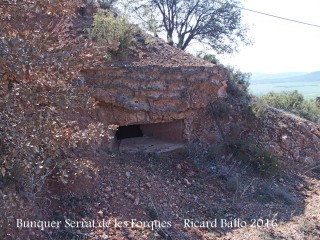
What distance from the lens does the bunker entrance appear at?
7156 millimetres

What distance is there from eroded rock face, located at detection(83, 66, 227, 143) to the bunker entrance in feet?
0.59

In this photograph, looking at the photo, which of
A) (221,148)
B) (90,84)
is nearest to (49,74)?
(90,84)

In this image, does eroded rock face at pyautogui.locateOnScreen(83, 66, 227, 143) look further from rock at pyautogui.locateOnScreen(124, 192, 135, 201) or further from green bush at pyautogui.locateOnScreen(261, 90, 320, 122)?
green bush at pyautogui.locateOnScreen(261, 90, 320, 122)

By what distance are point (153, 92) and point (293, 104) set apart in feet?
21.9

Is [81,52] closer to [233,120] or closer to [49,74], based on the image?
[49,74]

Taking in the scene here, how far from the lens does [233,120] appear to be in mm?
8320

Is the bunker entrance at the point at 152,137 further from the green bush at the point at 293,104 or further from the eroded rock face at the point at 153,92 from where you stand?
the green bush at the point at 293,104

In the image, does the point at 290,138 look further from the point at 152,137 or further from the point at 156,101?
the point at 156,101

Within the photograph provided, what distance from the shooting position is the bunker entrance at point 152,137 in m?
7.16

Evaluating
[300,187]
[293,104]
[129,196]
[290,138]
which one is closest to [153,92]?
[129,196]

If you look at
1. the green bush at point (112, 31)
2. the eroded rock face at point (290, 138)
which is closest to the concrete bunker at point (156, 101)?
the green bush at point (112, 31)

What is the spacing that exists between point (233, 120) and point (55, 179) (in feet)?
14.4

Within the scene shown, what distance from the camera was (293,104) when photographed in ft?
40.2

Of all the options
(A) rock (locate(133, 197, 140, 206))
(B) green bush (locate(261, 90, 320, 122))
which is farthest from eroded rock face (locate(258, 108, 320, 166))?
(A) rock (locate(133, 197, 140, 206))
